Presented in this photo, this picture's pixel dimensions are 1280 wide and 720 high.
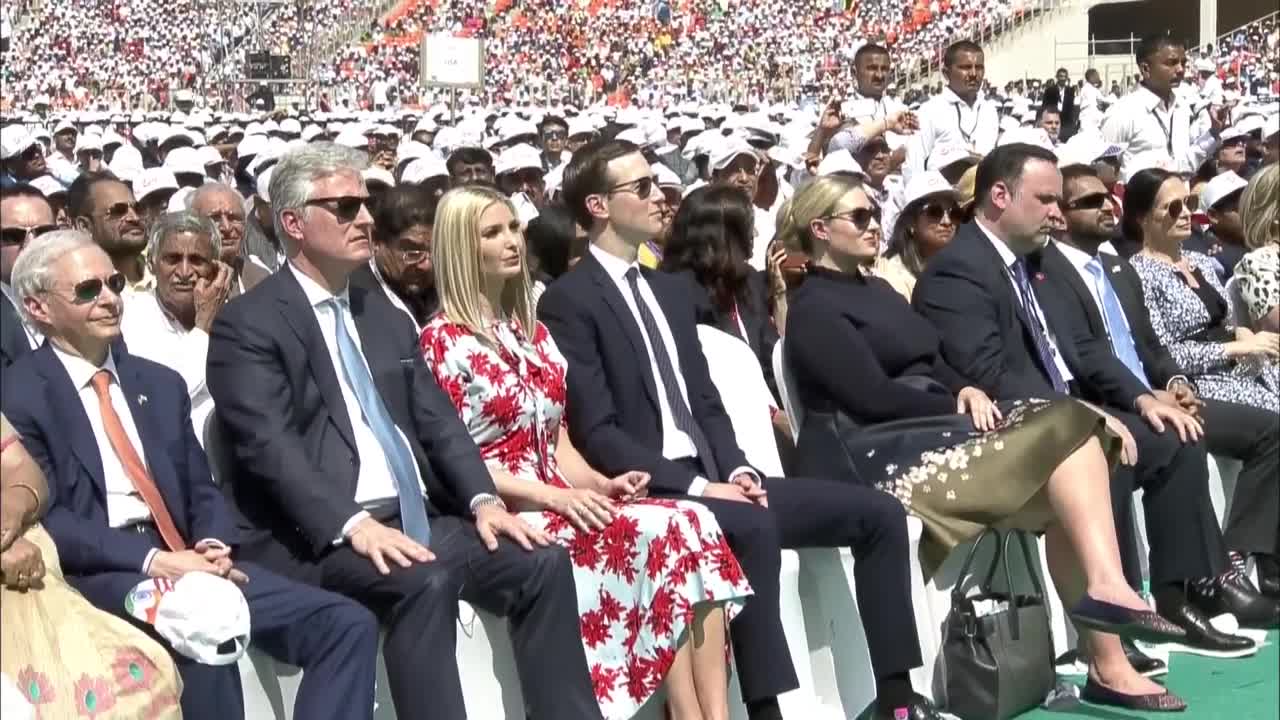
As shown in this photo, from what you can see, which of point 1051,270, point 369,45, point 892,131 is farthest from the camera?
point 369,45

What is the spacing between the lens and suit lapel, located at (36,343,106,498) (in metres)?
3.92

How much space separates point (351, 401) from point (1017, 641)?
6.32 ft

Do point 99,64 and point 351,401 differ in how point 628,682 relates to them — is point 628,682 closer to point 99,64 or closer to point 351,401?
point 351,401

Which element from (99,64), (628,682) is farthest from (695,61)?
(628,682)

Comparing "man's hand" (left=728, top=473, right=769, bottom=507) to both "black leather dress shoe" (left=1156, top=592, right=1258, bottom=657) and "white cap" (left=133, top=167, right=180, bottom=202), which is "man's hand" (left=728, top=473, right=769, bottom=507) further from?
"white cap" (left=133, top=167, right=180, bottom=202)

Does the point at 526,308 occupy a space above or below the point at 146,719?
above

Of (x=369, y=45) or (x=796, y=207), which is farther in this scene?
(x=369, y=45)

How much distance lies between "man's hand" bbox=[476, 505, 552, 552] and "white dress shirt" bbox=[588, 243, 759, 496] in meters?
0.71

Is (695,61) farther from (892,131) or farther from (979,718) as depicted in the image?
(979,718)

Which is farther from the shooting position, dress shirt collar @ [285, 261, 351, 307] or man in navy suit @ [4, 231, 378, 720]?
dress shirt collar @ [285, 261, 351, 307]

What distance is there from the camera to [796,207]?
5672mm

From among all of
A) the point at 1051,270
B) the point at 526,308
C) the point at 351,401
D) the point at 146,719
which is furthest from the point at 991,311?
the point at 146,719

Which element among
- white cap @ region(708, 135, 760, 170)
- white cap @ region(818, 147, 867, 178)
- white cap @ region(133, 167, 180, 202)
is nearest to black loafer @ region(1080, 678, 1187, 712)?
Answer: white cap @ region(818, 147, 867, 178)

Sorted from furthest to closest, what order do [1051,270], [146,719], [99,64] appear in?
[99,64], [1051,270], [146,719]
